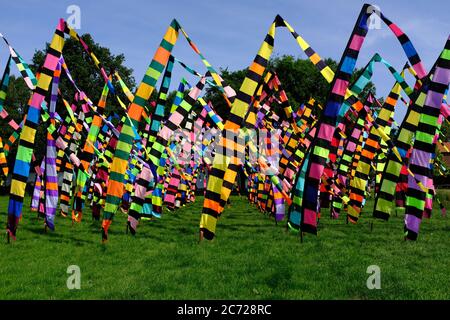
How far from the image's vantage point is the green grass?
18.8ft

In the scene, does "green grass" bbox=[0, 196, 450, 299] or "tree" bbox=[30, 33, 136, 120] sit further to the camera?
"tree" bbox=[30, 33, 136, 120]

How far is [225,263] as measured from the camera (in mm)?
7289

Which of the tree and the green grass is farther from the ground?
the tree

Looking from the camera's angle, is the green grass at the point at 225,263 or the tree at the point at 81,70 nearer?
the green grass at the point at 225,263

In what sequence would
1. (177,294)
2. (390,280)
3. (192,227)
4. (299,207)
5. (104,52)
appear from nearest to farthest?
(177,294) → (390,280) → (299,207) → (192,227) → (104,52)

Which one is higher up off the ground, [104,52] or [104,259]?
[104,52]

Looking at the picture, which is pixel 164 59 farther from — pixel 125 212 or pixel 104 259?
pixel 125 212

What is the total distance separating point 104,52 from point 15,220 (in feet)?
98.4

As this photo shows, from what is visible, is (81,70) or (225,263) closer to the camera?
(225,263)

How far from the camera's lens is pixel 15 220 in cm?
840

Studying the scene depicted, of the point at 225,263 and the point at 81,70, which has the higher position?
the point at 81,70

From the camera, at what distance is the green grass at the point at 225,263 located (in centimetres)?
573

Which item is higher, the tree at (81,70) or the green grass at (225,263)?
the tree at (81,70)

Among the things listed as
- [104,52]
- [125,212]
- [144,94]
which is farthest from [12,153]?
[144,94]
